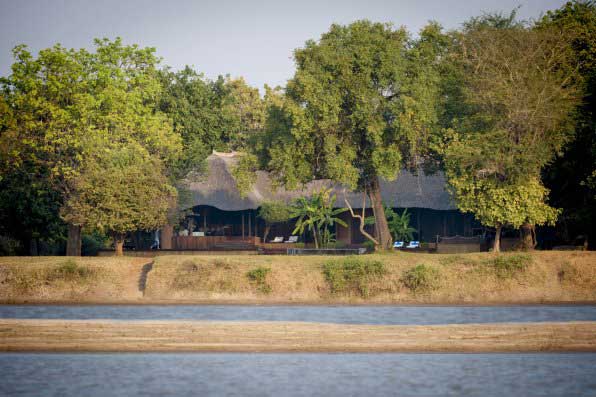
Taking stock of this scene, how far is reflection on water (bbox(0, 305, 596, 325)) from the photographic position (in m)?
32.0

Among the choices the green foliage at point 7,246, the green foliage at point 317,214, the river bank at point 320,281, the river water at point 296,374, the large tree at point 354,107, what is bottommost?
the river water at point 296,374

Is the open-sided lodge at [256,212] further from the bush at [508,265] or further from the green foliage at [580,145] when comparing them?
the bush at [508,265]

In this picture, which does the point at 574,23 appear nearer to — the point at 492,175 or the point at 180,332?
the point at 492,175

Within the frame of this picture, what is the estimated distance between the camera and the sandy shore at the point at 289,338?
19.7m

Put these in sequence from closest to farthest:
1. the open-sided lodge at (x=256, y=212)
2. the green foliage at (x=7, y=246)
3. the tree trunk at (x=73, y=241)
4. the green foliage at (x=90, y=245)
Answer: the tree trunk at (x=73, y=241) < the green foliage at (x=7, y=246) < the green foliage at (x=90, y=245) < the open-sided lodge at (x=256, y=212)

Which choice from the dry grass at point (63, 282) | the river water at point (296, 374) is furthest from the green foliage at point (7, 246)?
the river water at point (296, 374)

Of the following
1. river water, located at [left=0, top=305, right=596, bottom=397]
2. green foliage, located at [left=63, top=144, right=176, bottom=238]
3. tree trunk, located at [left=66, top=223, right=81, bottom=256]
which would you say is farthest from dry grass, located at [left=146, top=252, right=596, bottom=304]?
river water, located at [left=0, top=305, right=596, bottom=397]

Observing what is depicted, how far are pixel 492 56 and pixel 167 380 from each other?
89.9 feet

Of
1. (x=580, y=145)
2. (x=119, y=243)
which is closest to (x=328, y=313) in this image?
(x=119, y=243)

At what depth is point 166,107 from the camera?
2072 inches

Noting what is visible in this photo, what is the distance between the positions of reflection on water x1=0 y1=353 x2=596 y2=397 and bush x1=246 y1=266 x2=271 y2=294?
1353cm

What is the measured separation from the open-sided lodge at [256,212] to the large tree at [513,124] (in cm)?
1023

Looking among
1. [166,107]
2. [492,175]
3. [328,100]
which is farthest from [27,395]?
[166,107]

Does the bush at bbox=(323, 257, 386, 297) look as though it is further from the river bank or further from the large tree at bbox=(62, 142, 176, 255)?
the large tree at bbox=(62, 142, 176, 255)
